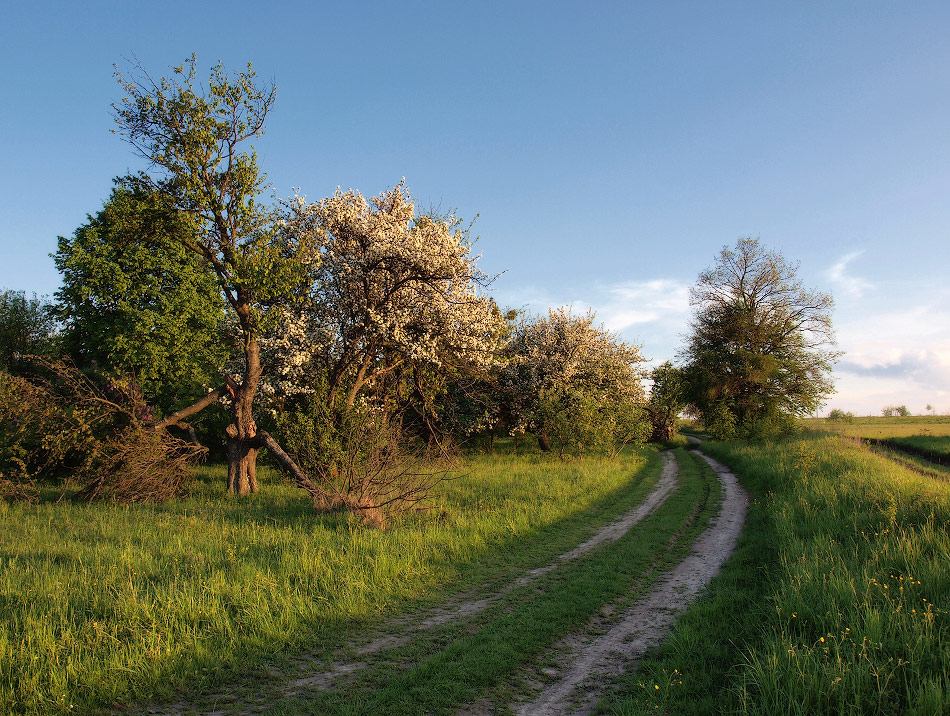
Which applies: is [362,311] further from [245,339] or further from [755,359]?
[755,359]

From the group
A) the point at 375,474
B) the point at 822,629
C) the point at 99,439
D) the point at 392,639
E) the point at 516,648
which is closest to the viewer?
the point at 822,629

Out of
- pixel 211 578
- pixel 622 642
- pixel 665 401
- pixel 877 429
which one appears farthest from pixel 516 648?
pixel 877 429

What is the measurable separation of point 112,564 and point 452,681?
26.7ft

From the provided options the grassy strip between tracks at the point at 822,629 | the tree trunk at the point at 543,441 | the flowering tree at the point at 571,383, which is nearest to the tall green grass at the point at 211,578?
the grassy strip between tracks at the point at 822,629

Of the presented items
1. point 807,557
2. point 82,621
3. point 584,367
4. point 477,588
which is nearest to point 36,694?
point 82,621

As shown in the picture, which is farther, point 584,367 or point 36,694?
point 584,367

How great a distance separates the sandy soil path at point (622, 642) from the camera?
217 inches

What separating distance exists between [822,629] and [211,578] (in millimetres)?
9345

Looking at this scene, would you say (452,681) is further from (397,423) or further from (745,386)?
(745,386)

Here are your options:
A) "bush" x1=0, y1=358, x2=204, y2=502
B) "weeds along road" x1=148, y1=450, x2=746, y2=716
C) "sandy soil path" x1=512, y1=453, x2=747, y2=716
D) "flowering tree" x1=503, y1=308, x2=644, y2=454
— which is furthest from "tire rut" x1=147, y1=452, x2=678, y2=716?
"flowering tree" x1=503, y1=308, x2=644, y2=454

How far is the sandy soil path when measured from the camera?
5523mm

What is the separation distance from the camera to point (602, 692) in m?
5.70

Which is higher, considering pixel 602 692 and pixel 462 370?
pixel 462 370

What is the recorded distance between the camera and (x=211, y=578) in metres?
8.73
